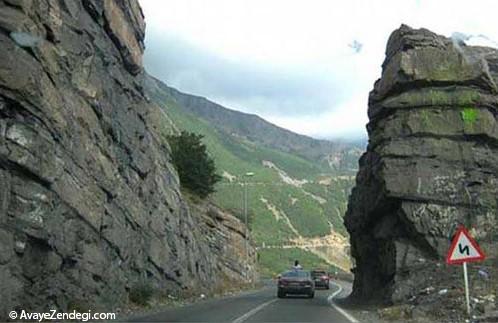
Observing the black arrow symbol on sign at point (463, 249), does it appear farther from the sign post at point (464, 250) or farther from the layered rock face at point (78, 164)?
the layered rock face at point (78, 164)

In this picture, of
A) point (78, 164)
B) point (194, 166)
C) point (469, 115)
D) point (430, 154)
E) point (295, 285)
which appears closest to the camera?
point (78, 164)

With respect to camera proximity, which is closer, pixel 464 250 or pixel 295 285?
→ pixel 464 250

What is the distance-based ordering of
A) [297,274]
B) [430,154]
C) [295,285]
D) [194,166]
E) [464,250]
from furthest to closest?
[194,166]
[297,274]
[295,285]
[430,154]
[464,250]

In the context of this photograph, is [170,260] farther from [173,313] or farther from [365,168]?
[365,168]

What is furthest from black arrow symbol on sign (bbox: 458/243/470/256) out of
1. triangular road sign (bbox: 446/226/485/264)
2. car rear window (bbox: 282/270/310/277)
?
car rear window (bbox: 282/270/310/277)

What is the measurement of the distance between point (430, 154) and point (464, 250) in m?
10.9

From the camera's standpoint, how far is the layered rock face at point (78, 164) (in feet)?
55.0

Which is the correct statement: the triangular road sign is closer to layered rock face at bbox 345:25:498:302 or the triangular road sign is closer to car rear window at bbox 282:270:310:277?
layered rock face at bbox 345:25:498:302

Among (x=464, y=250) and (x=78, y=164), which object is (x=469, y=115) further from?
(x=78, y=164)

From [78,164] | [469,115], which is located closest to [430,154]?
[469,115]

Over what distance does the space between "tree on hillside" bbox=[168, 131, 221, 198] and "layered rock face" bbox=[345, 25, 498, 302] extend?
2378cm

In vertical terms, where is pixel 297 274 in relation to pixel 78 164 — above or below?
below

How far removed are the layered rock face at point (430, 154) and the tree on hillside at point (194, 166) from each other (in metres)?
23.8

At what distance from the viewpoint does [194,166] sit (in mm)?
52469
